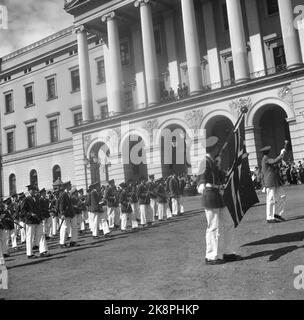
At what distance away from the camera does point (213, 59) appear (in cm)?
3362

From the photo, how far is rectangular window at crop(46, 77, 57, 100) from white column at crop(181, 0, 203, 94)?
19.2 metres

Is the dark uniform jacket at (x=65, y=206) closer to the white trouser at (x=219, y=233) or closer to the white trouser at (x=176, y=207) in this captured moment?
the white trouser at (x=219, y=233)

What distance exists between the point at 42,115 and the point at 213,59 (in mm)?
21401

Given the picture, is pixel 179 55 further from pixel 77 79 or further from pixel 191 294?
pixel 191 294

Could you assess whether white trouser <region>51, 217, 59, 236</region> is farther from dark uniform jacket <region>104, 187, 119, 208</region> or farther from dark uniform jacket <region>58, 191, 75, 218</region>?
dark uniform jacket <region>58, 191, 75, 218</region>

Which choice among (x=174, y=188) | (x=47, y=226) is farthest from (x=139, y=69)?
(x=47, y=226)

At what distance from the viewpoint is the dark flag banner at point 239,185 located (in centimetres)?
765

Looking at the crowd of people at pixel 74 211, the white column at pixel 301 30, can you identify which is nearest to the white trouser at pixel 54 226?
the crowd of people at pixel 74 211

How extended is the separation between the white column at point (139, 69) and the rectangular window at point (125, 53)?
124 centimetres

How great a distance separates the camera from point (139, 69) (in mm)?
37750

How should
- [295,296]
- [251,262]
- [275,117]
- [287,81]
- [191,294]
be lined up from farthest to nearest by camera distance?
[275,117], [287,81], [251,262], [191,294], [295,296]

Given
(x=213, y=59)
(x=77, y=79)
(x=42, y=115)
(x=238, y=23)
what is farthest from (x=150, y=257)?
(x=42, y=115)

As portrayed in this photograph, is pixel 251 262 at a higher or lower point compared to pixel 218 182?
lower

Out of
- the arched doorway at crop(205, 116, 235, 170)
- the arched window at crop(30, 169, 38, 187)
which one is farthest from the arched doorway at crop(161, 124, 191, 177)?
the arched window at crop(30, 169, 38, 187)
